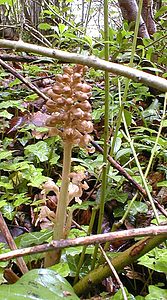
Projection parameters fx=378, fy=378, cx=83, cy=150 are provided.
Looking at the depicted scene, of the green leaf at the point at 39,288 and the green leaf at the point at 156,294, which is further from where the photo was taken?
the green leaf at the point at 156,294

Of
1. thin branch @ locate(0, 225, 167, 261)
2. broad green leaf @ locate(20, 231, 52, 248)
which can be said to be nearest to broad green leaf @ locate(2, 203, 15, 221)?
broad green leaf @ locate(20, 231, 52, 248)

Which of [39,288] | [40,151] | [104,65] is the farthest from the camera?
[40,151]

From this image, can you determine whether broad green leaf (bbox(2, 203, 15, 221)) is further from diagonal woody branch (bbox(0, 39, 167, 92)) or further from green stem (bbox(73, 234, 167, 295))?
diagonal woody branch (bbox(0, 39, 167, 92))

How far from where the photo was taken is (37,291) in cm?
61

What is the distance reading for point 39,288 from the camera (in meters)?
0.63

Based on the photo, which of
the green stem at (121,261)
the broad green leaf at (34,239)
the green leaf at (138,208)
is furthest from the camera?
the green leaf at (138,208)

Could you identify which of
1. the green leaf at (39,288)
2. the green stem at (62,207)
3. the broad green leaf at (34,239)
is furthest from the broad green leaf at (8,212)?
the green leaf at (39,288)

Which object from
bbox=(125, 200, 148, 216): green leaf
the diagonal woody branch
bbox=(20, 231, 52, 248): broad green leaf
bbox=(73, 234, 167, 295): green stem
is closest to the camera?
the diagonal woody branch

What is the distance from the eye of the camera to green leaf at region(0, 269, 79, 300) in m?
0.58

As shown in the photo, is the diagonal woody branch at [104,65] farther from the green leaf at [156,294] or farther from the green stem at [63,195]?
the green leaf at [156,294]

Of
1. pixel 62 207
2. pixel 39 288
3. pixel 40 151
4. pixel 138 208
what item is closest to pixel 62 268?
pixel 62 207

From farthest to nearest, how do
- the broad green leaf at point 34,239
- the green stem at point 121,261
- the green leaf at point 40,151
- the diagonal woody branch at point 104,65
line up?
the green leaf at point 40,151, the broad green leaf at point 34,239, the green stem at point 121,261, the diagonal woody branch at point 104,65

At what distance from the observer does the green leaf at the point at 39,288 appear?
1.89ft

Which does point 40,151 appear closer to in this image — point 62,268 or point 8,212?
point 8,212
